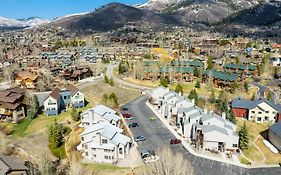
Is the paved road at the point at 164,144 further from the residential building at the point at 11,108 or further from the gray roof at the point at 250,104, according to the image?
the residential building at the point at 11,108

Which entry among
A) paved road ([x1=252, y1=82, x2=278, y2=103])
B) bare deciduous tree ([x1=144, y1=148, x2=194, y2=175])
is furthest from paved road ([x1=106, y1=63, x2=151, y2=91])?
bare deciduous tree ([x1=144, y1=148, x2=194, y2=175])

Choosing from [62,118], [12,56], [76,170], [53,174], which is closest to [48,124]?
[62,118]

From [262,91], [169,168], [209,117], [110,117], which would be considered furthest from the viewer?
[262,91]

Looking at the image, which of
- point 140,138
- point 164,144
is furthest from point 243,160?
point 140,138

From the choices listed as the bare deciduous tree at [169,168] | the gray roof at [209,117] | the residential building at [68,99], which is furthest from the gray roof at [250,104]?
the residential building at [68,99]

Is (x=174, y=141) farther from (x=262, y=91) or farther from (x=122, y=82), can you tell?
(x=262, y=91)

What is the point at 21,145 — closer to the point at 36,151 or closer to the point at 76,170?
the point at 36,151
